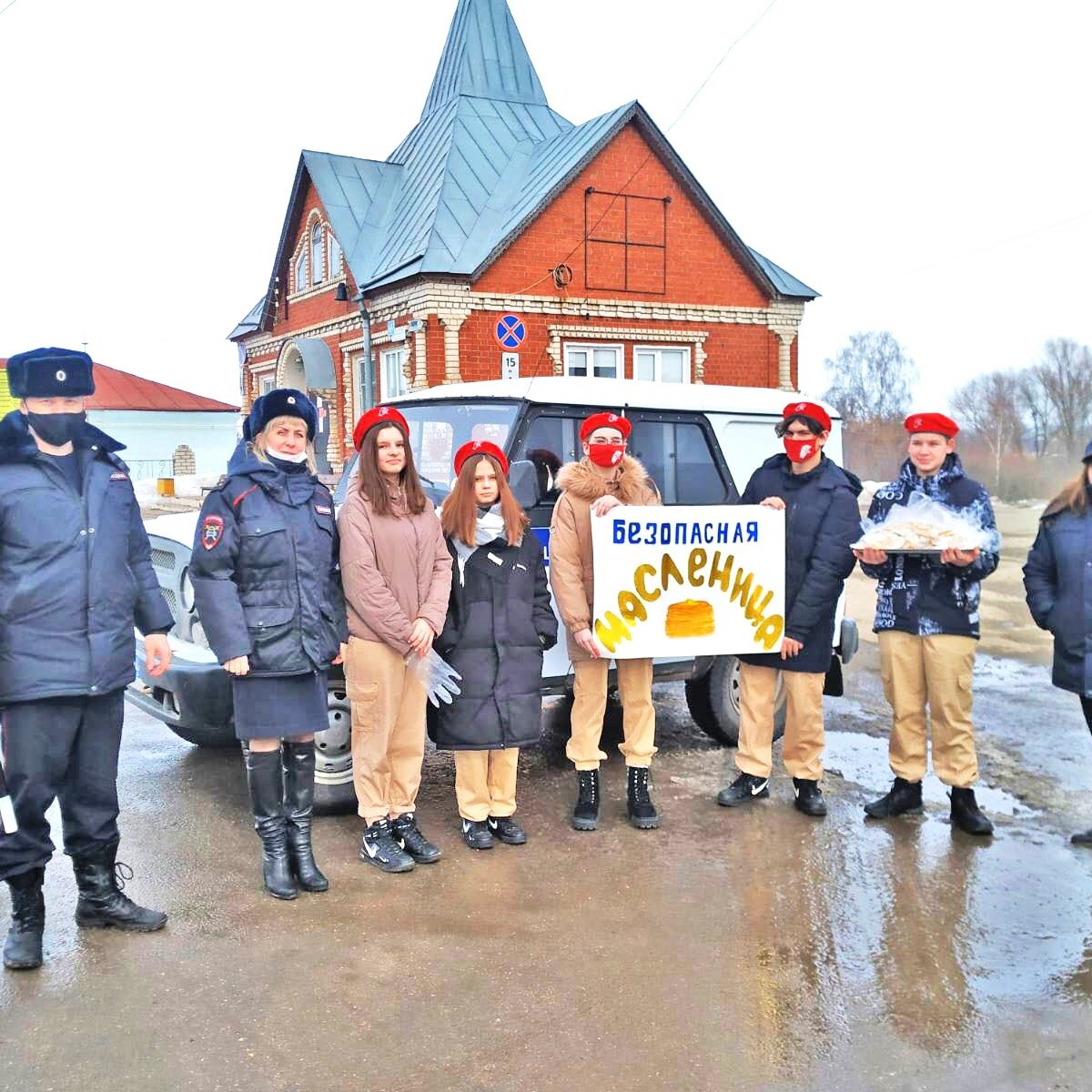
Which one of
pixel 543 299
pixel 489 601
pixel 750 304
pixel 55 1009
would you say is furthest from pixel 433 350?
pixel 55 1009

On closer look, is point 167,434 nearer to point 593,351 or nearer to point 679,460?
point 593,351

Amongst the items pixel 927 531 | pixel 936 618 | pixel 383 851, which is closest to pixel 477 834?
→ pixel 383 851

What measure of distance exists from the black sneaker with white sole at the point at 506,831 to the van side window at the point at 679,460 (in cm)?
204

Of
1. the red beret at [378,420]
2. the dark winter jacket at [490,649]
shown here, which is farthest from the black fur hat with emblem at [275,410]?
the dark winter jacket at [490,649]

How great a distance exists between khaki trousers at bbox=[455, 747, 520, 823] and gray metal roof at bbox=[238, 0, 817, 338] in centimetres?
1575

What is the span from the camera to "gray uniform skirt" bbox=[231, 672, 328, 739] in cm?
412

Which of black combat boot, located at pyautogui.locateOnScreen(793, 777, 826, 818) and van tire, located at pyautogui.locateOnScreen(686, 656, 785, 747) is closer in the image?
black combat boot, located at pyautogui.locateOnScreen(793, 777, 826, 818)

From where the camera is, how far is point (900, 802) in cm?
514

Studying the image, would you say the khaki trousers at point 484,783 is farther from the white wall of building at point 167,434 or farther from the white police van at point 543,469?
the white wall of building at point 167,434

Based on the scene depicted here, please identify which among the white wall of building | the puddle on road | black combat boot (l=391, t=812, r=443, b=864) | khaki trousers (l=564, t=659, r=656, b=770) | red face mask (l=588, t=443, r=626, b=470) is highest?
the white wall of building

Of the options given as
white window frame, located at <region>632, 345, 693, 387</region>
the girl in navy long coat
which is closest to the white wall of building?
white window frame, located at <region>632, 345, 693, 387</region>

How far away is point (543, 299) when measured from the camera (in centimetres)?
2058

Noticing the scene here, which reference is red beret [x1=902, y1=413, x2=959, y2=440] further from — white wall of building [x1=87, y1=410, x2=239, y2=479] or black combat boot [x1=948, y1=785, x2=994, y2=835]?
white wall of building [x1=87, y1=410, x2=239, y2=479]

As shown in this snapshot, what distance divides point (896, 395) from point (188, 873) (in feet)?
160
